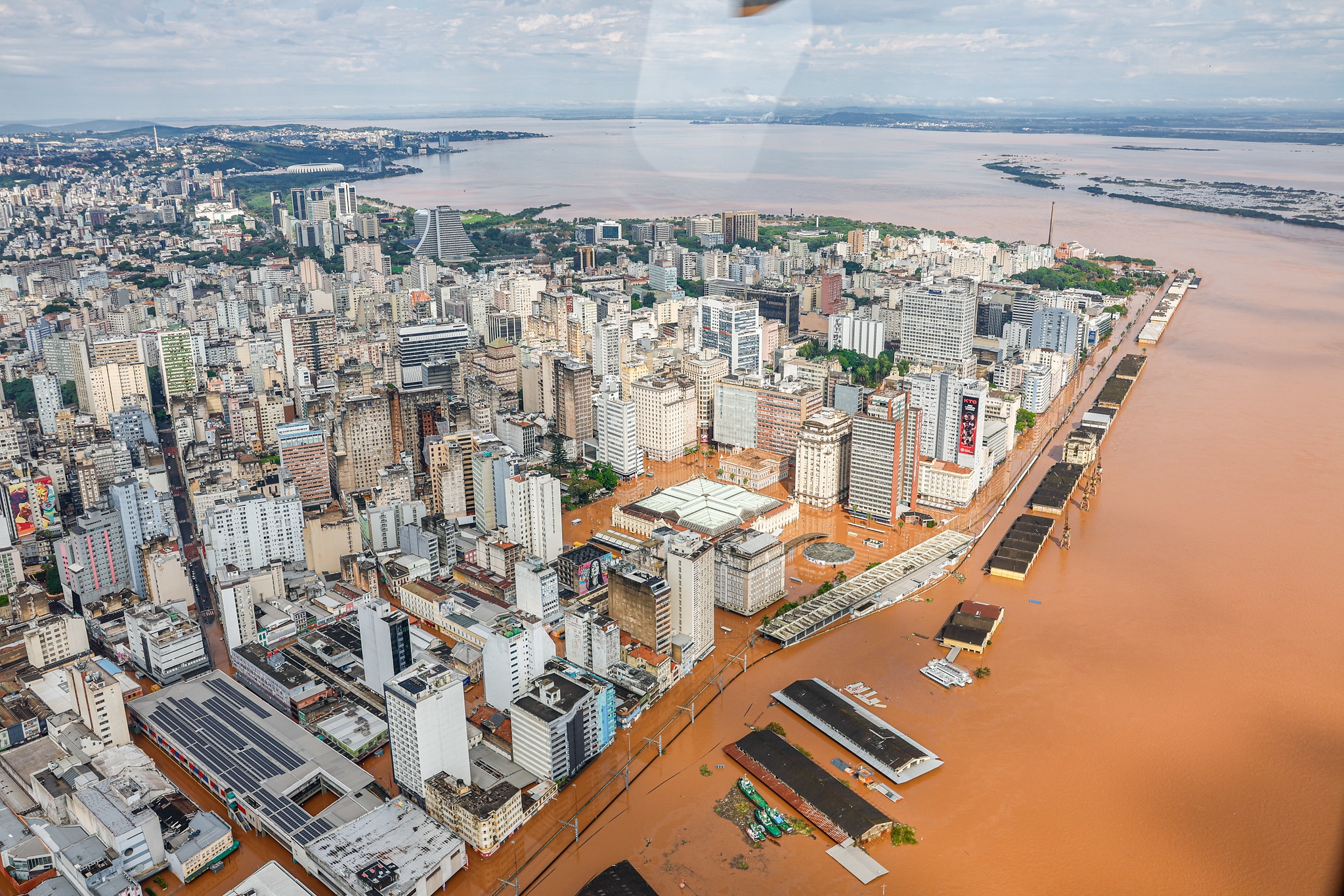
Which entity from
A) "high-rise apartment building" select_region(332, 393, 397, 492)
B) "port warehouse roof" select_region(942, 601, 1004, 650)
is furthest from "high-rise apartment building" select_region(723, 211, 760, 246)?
"port warehouse roof" select_region(942, 601, 1004, 650)

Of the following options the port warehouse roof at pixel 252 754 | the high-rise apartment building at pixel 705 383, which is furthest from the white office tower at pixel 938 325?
the port warehouse roof at pixel 252 754

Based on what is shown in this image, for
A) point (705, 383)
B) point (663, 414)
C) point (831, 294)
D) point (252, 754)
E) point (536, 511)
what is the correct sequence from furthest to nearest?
point (831, 294), point (705, 383), point (663, 414), point (536, 511), point (252, 754)

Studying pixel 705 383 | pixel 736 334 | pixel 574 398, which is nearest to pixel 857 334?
pixel 736 334

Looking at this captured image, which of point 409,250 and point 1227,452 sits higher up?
point 409,250

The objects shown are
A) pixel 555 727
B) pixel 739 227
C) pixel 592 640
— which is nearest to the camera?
pixel 555 727

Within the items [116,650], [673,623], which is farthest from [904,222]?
[116,650]

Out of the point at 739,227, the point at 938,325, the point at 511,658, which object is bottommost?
the point at 511,658

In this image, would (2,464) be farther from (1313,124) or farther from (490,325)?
(1313,124)

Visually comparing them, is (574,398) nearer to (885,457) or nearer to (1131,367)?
(885,457)
